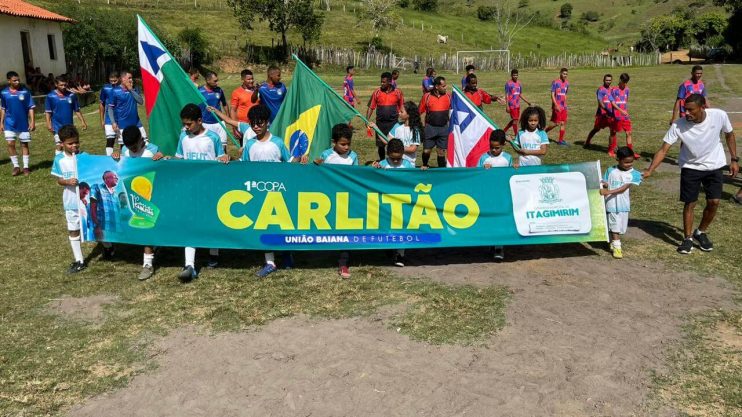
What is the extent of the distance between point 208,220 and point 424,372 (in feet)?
12.0

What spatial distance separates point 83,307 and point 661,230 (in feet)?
27.5

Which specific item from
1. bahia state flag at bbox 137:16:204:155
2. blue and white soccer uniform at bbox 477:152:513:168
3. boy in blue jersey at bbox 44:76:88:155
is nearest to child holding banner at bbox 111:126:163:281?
bahia state flag at bbox 137:16:204:155

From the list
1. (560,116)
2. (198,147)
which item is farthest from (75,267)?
(560,116)

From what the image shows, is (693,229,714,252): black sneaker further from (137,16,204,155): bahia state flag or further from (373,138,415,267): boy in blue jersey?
(137,16,204,155): bahia state flag

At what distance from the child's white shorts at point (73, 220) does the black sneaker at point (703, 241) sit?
857 centimetres

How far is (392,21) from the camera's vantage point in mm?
76812

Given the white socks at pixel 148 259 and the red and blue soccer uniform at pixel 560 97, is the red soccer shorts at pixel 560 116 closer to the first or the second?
the red and blue soccer uniform at pixel 560 97

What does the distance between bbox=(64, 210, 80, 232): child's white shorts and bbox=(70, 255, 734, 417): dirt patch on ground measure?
9.02 feet

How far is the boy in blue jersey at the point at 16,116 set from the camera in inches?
523

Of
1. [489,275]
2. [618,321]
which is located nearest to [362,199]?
[489,275]

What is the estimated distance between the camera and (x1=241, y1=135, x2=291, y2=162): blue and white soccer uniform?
7.62 meters

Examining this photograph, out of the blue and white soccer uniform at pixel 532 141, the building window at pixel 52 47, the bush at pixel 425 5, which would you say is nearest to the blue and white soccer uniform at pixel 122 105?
the blue and white soccer uniform at pixel 532 141

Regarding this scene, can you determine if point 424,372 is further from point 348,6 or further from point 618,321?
point 348,6

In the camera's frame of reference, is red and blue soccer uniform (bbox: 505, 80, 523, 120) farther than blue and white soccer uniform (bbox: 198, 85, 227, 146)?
Yes
